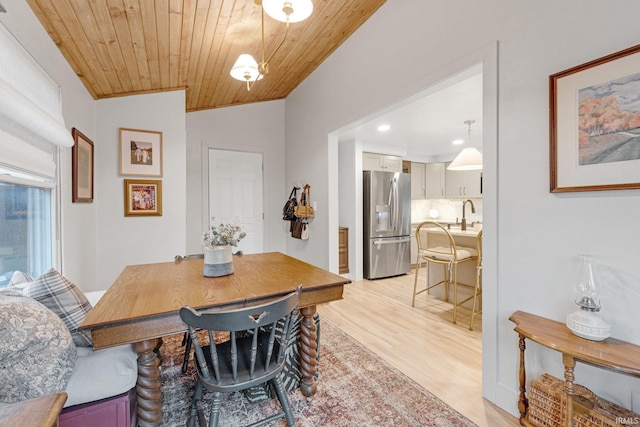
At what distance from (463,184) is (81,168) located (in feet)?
19.3

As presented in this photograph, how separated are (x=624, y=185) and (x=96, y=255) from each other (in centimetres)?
413

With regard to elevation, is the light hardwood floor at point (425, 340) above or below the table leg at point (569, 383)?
below

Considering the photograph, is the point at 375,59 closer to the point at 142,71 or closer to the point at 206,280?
the point at 142,71

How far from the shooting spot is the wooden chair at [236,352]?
1127 mm

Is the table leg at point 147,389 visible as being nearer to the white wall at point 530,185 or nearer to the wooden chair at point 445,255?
the white wall at point 530,185

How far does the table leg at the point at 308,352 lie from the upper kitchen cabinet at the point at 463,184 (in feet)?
16.0

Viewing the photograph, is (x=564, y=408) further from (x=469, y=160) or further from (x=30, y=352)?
(x=469, y=160)

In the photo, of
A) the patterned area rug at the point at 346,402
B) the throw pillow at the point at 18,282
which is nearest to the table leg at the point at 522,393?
the patterned area rug at the point at 346,402

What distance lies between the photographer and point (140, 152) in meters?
3.20

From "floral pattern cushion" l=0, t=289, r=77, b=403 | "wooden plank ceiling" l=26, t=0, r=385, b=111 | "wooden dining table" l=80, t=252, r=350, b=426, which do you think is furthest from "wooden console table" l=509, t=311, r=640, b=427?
"wooden plank ceiling" l=26, t=0, r=385, b=111

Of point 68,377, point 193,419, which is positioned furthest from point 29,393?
point 193,419

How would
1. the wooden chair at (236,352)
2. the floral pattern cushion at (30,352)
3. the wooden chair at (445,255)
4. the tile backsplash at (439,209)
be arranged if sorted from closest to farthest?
the floral pattern cushion at (30,352) < the wooden chair at (236,352) < the wooden chair at (445,255) < the tile backsplash at (439,209)

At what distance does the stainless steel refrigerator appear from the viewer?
4.54 metres

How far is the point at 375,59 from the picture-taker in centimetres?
275
